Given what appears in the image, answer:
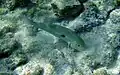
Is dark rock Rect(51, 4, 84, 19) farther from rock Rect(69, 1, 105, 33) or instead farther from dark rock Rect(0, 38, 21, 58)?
dark rock Rect(0, 38, 21, 58)

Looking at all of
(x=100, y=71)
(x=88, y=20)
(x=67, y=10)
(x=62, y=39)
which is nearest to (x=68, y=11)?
(x=67, y=10)

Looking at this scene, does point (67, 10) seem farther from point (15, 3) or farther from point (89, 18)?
point (15, 3)

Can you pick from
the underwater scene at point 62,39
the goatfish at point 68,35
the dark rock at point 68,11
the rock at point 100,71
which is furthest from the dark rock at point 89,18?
the rock at point 100,71

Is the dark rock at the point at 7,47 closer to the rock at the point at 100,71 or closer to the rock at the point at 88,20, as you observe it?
the rock at the point at 88,20

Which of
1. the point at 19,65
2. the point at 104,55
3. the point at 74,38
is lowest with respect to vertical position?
the point at 19,65

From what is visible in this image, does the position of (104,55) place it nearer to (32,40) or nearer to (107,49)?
(107,49)

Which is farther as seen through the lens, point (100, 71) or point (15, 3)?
point (15, 3)

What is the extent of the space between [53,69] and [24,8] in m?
2.02

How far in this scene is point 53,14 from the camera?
5074mm

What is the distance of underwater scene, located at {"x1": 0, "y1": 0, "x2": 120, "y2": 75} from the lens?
404 centimetres

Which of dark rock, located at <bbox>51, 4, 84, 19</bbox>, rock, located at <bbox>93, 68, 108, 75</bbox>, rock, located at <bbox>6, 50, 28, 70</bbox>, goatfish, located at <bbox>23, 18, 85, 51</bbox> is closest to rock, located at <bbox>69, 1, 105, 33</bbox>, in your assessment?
dark rock, located at <bbox>51, 4, 84, 19</bbox>

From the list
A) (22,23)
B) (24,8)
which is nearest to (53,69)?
(22,23)

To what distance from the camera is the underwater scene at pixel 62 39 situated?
4043 mm

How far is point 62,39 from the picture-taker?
4395 millimetres
